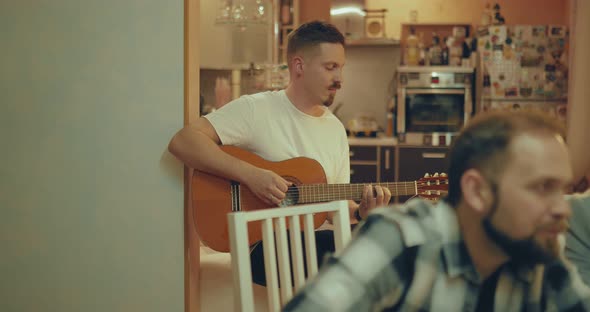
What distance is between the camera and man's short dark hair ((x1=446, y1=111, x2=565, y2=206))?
0.88m

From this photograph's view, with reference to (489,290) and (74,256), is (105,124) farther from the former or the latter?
(489,290)

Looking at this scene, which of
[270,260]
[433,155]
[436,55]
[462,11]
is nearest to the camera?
[270,260]

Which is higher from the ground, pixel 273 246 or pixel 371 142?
pixel 273 246

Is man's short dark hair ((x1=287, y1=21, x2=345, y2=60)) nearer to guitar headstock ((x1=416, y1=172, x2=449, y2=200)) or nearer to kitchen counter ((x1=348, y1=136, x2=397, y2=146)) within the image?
guitar headstock ((x1=416, y1=172, x2=449, y2=200))

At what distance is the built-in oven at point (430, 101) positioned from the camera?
5449 millimetres

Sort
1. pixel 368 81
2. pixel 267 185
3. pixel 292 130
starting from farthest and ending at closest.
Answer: pixel 368 81 < pixel 292 130 < pixel 267 185

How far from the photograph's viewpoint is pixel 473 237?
945 millimetres

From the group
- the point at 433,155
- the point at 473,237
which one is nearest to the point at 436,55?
the point at 433,155

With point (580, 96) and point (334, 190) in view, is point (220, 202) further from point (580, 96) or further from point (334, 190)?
point (580, 96)

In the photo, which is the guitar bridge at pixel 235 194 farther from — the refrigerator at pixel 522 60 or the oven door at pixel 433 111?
the refrigerator at pixel 522 60

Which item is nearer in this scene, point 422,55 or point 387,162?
point 387,162

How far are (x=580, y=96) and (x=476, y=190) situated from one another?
3.68 m

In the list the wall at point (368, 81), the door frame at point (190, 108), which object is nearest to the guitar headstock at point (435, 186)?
the door frame at point (190, 108)

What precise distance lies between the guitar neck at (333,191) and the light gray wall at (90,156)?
0.45m
